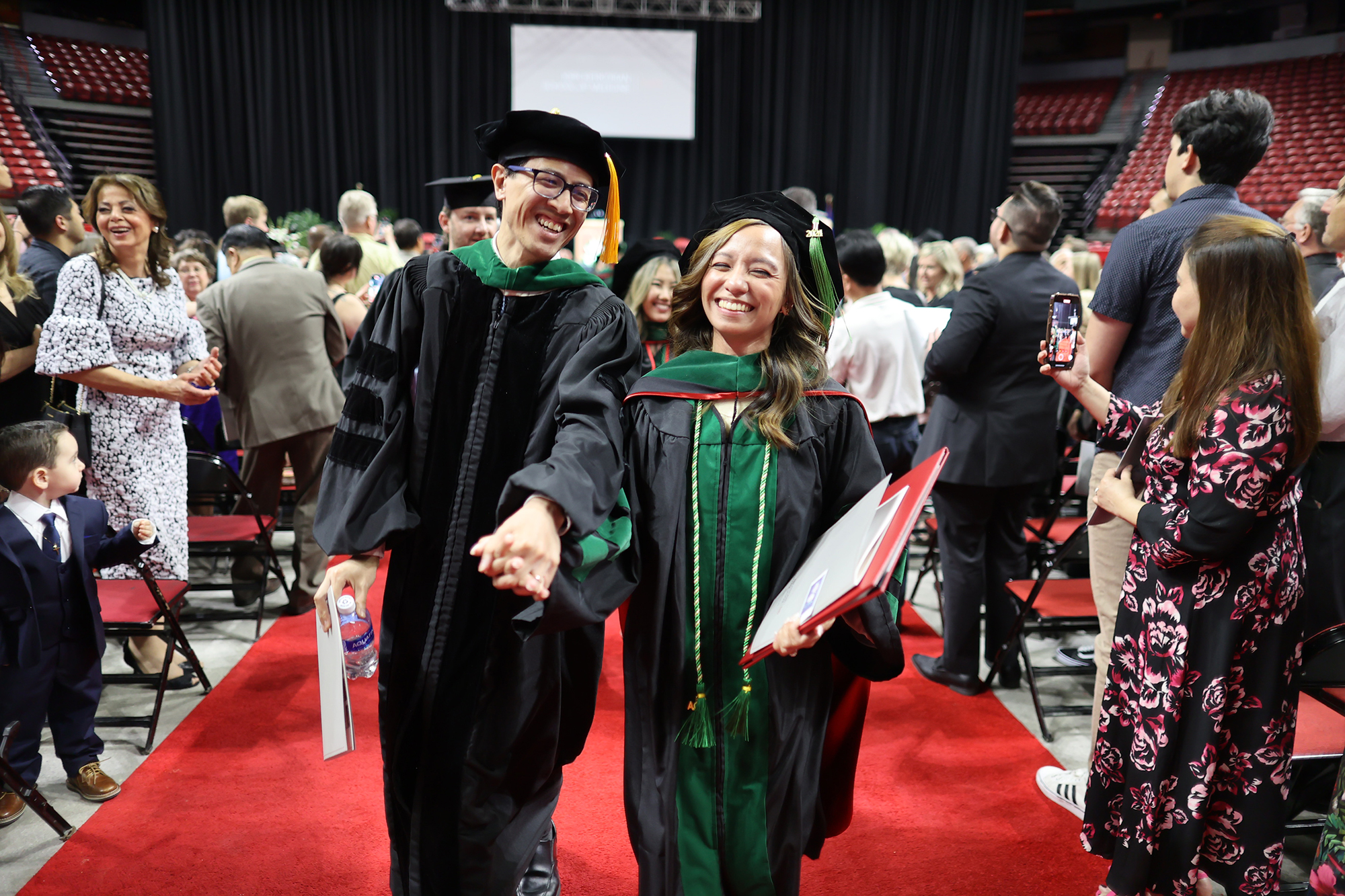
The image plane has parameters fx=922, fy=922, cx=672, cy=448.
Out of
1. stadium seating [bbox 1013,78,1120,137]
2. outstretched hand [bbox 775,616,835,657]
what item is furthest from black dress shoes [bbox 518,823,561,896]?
stadium seating [bbox 1013,78,1120,137]

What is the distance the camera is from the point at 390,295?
1838mm

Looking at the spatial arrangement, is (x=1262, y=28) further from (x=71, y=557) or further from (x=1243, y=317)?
(x=71, y=557)

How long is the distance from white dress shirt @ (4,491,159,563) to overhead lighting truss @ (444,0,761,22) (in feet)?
39.6

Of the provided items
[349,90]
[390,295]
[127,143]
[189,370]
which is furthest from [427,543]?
[127,143]

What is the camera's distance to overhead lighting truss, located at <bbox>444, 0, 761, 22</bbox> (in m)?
13.1

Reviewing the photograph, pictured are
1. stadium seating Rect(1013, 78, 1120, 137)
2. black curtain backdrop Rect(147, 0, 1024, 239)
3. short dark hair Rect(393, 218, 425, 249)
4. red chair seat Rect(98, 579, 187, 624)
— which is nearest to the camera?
red chair seat Rect(98, 579, 187, 624)

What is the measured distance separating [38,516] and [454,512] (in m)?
1.57

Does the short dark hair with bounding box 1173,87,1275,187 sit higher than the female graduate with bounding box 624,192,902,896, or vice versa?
the short dark hair with bounding box 1173,87,1275,187

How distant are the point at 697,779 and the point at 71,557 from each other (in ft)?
6.59

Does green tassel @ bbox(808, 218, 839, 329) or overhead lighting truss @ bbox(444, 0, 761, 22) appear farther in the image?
overhead lighting truss @ bbox(444, 0, 761, 22)

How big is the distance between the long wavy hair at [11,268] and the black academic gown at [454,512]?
218 centimetres

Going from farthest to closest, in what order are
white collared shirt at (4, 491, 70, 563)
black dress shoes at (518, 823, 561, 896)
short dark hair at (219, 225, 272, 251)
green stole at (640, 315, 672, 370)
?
short dark hair at (219, 225, 272, 251)
green stole at (640, 315, 672, 370)
white collared shirt at (4, 491, 70, 563)
black dress shoes at (518, 823, 561, 896)

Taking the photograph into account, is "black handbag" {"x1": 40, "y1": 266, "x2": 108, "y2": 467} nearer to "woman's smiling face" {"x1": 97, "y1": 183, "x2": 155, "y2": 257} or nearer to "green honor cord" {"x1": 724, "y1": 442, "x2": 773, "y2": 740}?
"woman's smiling face" {"x1": 97, "y1": 183, "x2": 155, "y2": 257}

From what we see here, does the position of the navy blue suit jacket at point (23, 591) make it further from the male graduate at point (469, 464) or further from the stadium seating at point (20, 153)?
the stadium seating at point (20, 153)
